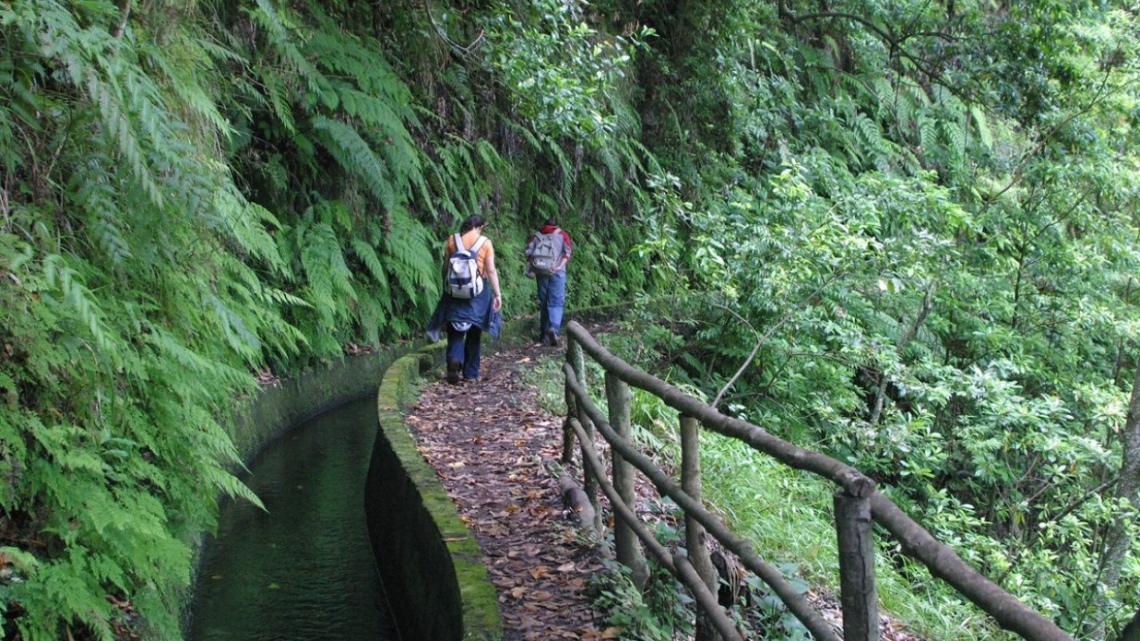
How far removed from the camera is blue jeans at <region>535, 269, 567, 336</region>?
425 inches

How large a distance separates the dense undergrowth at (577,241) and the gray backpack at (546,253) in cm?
115

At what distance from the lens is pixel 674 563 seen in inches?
134

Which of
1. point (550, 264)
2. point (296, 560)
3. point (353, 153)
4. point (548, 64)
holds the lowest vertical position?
point (296, 560)

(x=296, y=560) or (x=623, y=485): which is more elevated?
(x=623, y=485)

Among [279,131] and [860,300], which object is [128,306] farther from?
[860,300]

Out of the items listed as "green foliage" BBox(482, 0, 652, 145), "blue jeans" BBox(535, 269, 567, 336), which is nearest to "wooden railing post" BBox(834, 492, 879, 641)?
"green foliage" BBox(482, 0, 652, 145)

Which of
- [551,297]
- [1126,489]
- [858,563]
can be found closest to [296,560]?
[858,563]

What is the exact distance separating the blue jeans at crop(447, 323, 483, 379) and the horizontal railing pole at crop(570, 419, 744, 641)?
4004 mm

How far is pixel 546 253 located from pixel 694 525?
740 centimetres

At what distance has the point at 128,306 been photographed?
3.89 m

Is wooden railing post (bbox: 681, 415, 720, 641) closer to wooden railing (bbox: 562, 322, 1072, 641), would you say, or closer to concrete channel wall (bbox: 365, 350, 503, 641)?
wooden railing (bbox: 562, 322, 1072, 641)

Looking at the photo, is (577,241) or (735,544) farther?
(577,241)

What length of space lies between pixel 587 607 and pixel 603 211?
13047 millimetres

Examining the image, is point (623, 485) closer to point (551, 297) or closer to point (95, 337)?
point (95, 337)
